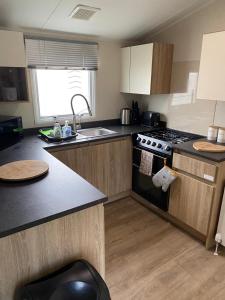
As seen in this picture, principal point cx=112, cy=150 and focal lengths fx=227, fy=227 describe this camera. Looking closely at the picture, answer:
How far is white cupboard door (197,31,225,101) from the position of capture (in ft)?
6.42

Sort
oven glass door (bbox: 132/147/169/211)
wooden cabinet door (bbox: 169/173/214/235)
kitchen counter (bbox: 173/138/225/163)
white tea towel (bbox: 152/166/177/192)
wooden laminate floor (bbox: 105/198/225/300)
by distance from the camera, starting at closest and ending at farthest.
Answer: wooden laminate floor (bbox: 105/198/225/300), kitchen counter (bbox: 173/138/225/163), wooden cabinet door (bbox: 169/173/214/235), white tea towel (bbox: 152/166/177/192), oven glass door (bbox: 132/147/169/211)

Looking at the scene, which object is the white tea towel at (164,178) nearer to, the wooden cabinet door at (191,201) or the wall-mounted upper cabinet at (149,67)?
the wooden cabinet door at (191,201)

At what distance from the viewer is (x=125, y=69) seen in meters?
3.00

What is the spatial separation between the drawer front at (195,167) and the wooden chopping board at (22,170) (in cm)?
125

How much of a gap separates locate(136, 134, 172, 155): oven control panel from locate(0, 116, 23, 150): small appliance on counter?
1.33 m

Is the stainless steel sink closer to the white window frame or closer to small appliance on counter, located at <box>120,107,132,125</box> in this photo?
the white window frame

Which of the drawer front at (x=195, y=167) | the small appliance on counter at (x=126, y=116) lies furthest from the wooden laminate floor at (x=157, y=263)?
the small appliance on counter at (x=126, y=116)

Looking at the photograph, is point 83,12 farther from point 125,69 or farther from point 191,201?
point 191,201

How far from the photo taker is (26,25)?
7.39 feet

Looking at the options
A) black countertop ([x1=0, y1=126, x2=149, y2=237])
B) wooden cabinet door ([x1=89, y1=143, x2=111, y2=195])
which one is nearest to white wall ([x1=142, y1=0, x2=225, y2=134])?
wooden cabinet door ([x1=89, y1=143, x2=111, y2=195])

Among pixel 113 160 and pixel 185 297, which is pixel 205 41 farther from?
pixel 185 297

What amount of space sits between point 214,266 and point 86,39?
2.72 m

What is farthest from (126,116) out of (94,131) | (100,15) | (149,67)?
(100,15)

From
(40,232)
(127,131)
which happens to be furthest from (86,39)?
(40,232)
